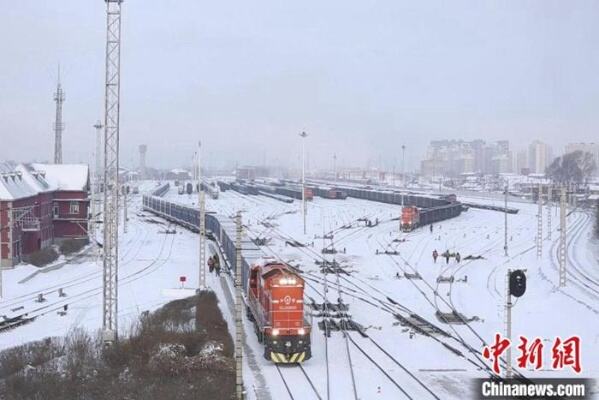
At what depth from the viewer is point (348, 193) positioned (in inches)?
5477

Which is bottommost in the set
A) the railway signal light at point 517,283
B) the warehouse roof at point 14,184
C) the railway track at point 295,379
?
the railway track at point 295,379

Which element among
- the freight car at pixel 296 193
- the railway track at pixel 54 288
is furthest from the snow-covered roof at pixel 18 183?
the freight car at pixel 296 193

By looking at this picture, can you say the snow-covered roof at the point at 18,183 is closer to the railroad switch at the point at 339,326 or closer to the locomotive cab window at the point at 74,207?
the locomotive cab window at the point at 74,207

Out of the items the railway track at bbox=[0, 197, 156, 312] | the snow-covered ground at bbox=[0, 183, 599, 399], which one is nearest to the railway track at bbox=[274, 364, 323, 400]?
the snow-covered ground at bbox=[0, 183, 599, 399]

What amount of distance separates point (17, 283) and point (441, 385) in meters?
30.2

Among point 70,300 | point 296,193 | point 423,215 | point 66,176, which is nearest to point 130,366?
point 70,300

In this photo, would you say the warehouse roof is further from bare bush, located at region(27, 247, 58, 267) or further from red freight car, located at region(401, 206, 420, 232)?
red freight car, located at region(401, 206, 420, 232)

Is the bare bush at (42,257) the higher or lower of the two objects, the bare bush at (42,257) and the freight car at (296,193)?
the lower

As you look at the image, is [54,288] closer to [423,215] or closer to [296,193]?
[423,215]

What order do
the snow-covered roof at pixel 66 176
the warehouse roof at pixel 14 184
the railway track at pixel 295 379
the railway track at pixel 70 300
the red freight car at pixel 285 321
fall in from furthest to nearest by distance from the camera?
1. the snow-covered roof at pixel 66 176
2. the warehouse roof at pixel 14 184
3. the railway track at pixel 70 300
4. the red freight car at pixel 285 321
5. the railway track at pixel 295 379

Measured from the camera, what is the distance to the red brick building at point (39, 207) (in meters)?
47.1

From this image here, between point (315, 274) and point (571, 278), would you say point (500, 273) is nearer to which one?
point (571, 278)

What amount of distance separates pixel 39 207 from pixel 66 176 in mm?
8335

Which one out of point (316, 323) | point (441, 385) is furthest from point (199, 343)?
point (441, 385)
